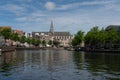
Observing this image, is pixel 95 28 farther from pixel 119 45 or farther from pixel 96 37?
pixel 119 45

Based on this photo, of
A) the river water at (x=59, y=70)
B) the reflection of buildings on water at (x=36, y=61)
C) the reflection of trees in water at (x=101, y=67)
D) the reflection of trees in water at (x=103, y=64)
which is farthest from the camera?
the reflection of buildings on water at (x=36, y=61)

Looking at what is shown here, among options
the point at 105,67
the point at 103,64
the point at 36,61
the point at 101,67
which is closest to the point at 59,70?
the point at 101,67

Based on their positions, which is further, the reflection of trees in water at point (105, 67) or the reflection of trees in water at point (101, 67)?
the reflection of trees in water at point (105, 67)

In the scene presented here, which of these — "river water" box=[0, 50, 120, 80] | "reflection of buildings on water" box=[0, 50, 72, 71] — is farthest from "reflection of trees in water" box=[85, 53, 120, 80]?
"reflection of buildings on water" box=[0, 50, 72, 71]

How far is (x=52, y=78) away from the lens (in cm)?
3259

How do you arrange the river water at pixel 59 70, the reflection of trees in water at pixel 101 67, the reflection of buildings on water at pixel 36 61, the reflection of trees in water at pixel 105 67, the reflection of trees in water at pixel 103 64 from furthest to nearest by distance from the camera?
the reflection of buildings on water at pixel 36 61 < the reflection of trees in water at pixel 103 64 < the reflection of trees in water at pixel 105 67 < the reflection of trees in water at pixel 101 67 < the river water at pixel 59 70

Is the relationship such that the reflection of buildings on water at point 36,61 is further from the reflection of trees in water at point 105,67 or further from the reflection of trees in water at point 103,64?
the reflection of trees in water at point 105,67

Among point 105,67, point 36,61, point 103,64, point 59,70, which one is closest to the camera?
point 59,70

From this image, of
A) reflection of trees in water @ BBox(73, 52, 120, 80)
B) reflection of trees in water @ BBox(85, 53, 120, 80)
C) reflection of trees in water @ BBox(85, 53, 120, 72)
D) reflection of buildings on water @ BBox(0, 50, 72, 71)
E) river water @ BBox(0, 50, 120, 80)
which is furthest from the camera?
reflection of buildings on water @ BBox(0, 50, 72, 71)

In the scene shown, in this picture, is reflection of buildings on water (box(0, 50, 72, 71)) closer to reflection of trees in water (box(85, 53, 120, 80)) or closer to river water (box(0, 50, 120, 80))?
river water (box(0, 50, 120, 80))

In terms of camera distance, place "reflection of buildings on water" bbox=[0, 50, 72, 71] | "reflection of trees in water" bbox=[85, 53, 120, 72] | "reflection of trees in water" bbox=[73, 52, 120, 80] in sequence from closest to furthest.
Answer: "reflection of trees in water" bbox=[73, 52, 120, 80] → "reflection of trees in water" bbox=[85, 53, 120, 72] → "reflection of buildings on water" bbox=[0, 50, 72, 71]

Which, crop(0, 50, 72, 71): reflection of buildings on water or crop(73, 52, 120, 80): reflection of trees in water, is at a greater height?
crop(0, 50, 72, 71): reflection of buildings on water

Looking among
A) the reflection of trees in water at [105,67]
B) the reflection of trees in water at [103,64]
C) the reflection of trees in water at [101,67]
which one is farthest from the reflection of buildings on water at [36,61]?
the reflection of trees in water at [105,67]

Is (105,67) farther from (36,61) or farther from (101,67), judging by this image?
(36,61)
